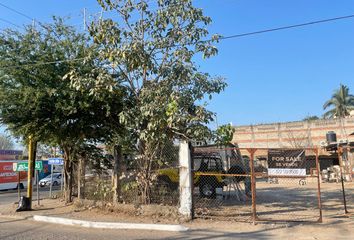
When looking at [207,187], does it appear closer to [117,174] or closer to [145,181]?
[117,174]

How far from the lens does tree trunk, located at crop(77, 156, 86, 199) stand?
1647 cm

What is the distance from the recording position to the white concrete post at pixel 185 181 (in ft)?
41.1

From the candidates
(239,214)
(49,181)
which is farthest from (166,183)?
(49,181)

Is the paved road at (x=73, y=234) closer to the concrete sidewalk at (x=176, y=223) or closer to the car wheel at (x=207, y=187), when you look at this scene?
the concrete sidewalk at (x=176, y=223)

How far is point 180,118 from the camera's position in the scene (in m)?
12.3

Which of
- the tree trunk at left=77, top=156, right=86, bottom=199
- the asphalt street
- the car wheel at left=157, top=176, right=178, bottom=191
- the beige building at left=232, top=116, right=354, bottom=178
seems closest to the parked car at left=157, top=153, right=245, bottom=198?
the car wheel at left=157, top=176, right=178, bottom=191

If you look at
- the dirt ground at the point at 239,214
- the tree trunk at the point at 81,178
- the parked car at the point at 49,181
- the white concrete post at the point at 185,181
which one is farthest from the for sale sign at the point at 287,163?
the parked car at the point at 49,181

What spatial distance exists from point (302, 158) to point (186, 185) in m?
3.72

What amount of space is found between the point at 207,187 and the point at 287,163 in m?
6.58

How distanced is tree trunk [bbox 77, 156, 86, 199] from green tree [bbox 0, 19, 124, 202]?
49.7 inches

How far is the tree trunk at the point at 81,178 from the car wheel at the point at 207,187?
17.0ft

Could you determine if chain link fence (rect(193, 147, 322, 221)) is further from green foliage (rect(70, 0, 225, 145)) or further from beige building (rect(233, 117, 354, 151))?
beige building (rect(233, 117, 354, 151))

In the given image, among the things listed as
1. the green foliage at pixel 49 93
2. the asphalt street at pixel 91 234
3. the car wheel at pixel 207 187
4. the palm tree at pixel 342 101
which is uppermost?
the palm tree at pixel 342 101

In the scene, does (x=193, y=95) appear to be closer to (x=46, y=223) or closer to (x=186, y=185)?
(x=186, y=185)
